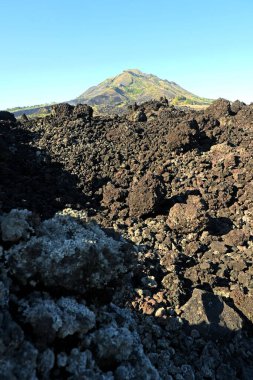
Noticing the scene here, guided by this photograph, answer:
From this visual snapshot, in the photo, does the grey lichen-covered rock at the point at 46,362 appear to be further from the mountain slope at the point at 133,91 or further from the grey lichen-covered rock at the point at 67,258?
the mountain slope at the point at 133,91

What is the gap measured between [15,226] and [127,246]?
133cm

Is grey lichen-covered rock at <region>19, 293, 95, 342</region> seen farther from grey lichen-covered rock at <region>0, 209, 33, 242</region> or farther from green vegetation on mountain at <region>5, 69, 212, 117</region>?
green vegetation on mountain at <region>5, 69, 212, 117</region>

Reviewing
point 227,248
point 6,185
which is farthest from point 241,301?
point 6,185

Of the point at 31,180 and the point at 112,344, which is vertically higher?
the point at 112,344

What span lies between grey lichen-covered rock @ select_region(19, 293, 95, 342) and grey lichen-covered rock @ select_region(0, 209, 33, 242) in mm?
488

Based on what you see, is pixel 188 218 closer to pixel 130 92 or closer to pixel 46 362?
pixel 46 362

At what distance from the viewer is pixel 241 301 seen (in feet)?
19.9

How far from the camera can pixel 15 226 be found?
3266 mm

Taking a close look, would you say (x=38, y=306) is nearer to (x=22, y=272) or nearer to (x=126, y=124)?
(x=22, y=272)

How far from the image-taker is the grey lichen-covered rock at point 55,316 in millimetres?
2877

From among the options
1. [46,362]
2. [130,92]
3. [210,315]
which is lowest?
[130,92]

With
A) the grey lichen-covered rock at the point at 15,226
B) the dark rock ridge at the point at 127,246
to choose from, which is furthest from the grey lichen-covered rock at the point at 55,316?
the grey lichen-covered rock at the point at 15,226

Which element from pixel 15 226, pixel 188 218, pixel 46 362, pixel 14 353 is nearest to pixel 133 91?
pixel 188 218

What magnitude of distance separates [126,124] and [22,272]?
11110 millimetres
